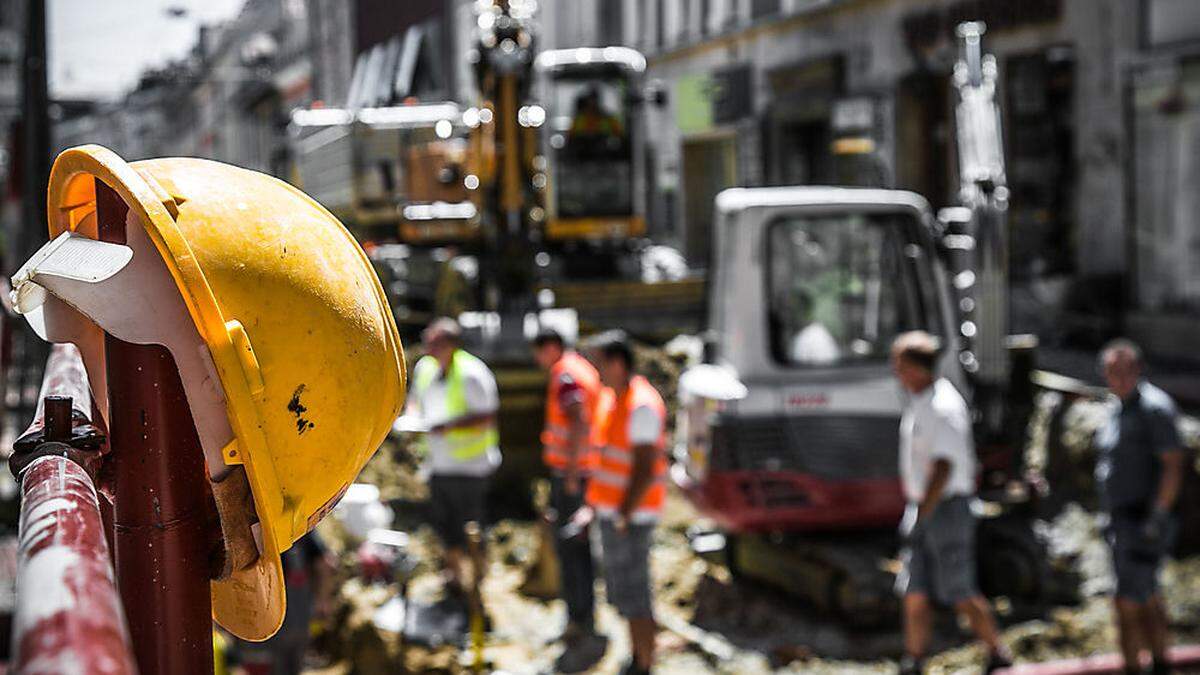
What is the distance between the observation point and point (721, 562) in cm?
977

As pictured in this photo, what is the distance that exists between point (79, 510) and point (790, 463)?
768 cm

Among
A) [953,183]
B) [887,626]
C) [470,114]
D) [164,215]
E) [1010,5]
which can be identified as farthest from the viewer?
[1010,5]

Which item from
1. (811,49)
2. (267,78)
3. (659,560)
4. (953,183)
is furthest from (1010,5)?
(267,78)

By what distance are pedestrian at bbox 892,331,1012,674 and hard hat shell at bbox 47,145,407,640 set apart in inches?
213

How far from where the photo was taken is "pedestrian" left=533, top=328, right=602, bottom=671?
26.1 feet

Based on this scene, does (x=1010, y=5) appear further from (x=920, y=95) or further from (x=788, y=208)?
(x=788, y=208)

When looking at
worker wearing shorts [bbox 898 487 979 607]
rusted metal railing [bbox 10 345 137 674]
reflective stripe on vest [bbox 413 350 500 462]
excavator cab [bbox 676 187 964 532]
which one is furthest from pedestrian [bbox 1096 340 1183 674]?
rusted metal railing [bbox 10 345 137 674]

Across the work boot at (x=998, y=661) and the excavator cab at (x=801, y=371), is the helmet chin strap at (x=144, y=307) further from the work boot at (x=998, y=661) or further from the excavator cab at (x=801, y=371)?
the excavator cab at (x=801, y=371)

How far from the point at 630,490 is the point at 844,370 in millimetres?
2325

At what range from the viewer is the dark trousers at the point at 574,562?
8023mm

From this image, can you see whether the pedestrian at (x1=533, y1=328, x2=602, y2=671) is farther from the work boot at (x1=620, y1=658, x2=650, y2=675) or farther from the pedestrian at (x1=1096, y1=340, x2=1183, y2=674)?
the pedestrian at (x1=1096, y1=340, x2=1183, y2=674)

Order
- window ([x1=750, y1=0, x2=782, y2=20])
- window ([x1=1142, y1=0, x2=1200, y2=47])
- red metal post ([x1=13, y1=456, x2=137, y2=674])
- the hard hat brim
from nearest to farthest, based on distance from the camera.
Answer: red metal post ([x1=13, y1=456, x2=137, y2=674]), the hard hat brim, window ([x1=1142, y1=0, x2=1200, y2=47]), window ([x1=750, y1=0, x2=782, y2=20])

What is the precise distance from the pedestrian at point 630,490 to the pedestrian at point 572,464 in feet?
1.95

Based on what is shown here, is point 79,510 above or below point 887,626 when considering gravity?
above
